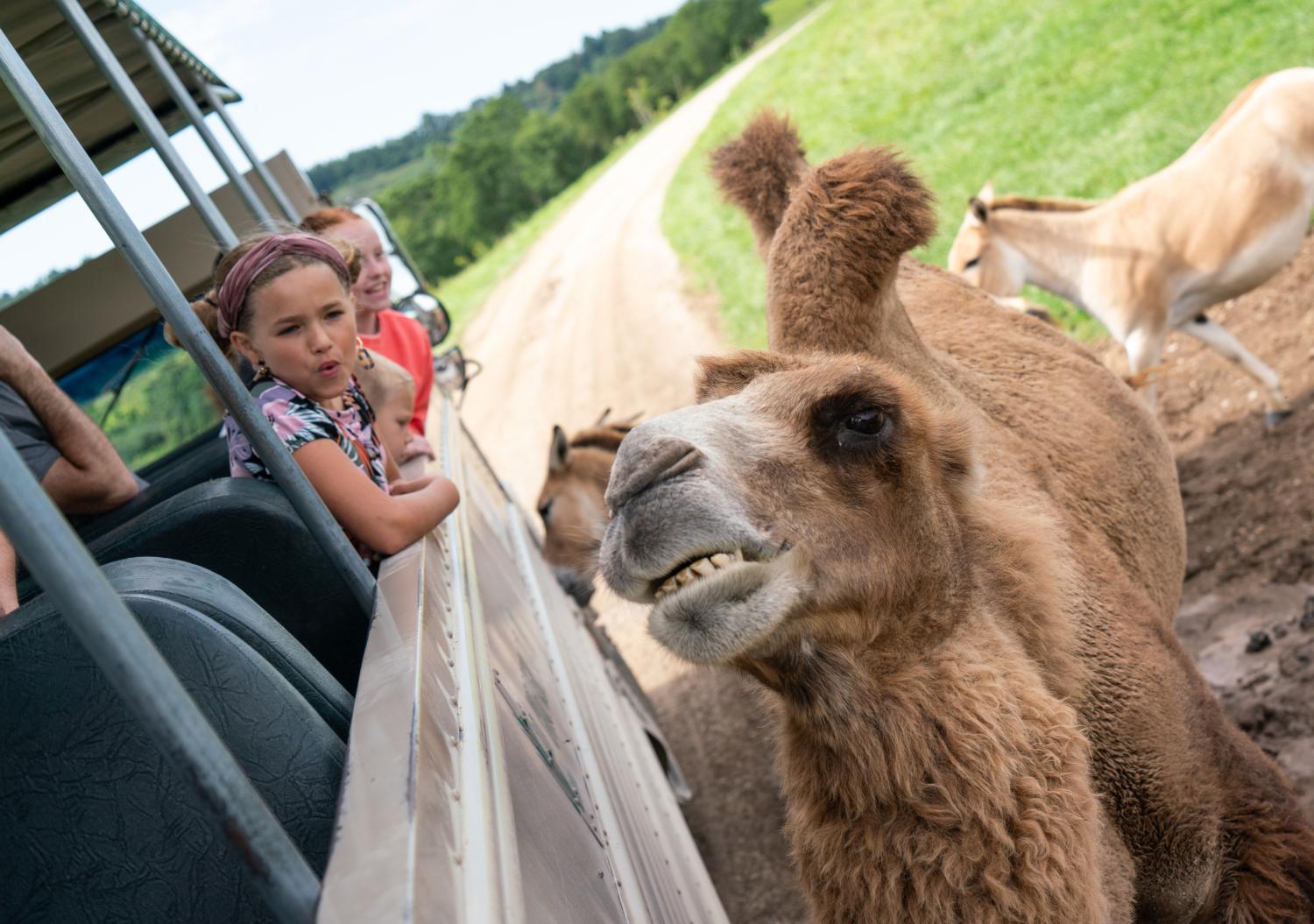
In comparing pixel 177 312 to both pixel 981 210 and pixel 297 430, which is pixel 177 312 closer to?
pixel 297 430

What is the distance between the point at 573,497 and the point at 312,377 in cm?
344

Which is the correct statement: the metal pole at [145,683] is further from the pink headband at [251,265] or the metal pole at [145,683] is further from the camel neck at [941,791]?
the pink headband at [251,265]

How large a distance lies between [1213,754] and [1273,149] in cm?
537

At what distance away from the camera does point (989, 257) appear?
7.75 metres

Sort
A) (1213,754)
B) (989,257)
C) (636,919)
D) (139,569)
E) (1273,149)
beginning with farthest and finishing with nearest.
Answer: (989,257), (1273,149), (1213,754), (636,919), (139,569)

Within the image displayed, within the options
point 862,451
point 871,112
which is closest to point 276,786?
point 862,451

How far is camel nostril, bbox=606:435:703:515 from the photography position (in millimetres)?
1896

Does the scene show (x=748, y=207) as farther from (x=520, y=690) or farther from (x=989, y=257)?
(x=989, y=257)

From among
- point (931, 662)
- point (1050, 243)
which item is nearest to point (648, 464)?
point (931, 662)

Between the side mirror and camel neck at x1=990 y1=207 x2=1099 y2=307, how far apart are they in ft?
15.2

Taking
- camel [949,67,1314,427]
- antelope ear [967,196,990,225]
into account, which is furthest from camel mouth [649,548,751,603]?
antelope ear [967,196,990,225]

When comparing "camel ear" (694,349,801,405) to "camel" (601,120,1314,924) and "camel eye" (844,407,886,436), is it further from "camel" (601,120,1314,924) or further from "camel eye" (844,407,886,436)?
"camel eye" (844,407,886,436)

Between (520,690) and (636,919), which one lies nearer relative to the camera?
(636,919)

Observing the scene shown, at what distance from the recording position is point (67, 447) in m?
3.32
